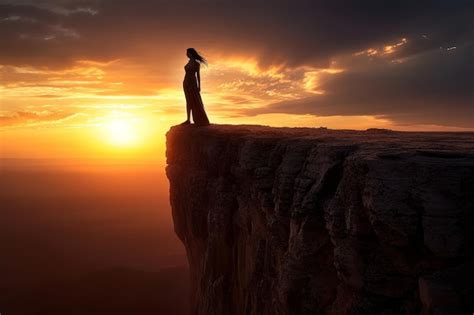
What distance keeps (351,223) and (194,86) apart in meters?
15.6

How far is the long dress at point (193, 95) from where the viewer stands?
21.4 meters

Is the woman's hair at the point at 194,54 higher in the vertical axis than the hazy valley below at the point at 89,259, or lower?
higher

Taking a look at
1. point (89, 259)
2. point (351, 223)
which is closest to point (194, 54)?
point (351, 223)

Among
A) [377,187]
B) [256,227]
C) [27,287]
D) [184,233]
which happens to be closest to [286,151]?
[256,227]

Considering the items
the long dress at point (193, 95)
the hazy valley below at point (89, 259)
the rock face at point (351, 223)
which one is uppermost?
the long dress at point (193, 95)

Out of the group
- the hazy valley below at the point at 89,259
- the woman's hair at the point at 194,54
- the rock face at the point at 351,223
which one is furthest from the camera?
the hazy valley below at the point at 89,259

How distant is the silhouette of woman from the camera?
69.9 feet

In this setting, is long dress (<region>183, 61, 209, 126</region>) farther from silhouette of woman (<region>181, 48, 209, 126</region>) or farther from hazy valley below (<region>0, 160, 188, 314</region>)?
hazy valley below (<region>0, 160, 188, 314</region>)

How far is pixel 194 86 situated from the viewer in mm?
21500

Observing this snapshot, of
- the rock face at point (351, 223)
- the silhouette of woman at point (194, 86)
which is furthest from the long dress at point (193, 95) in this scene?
the rock face at point (351, 223)

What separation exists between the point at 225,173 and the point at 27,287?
4105 cm

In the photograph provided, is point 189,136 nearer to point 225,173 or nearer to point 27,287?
point 225,173

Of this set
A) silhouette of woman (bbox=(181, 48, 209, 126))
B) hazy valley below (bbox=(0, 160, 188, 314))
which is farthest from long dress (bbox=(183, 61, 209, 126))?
hazy valley below (bbox=(0, 160, 188, 314))

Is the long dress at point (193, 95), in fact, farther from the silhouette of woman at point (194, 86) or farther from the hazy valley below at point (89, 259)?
the hazy valley below at point (89, 259)
